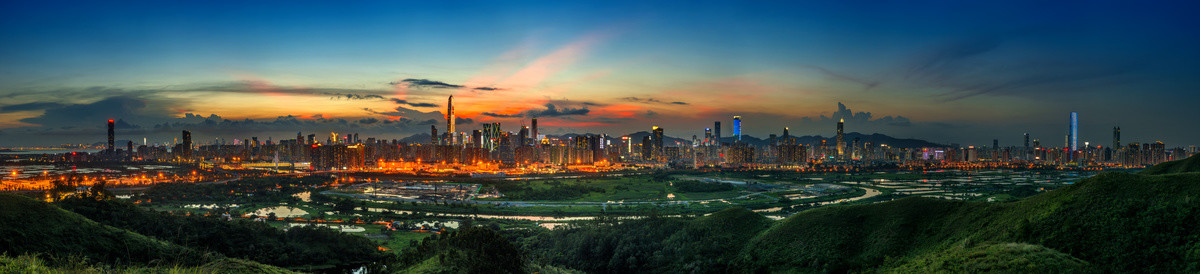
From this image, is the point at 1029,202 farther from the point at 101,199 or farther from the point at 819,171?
the point at 819,171

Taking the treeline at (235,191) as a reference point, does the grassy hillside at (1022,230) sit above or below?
above

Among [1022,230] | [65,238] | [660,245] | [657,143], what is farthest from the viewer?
[657,143]

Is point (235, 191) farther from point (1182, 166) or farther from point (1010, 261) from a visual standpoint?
point (1182, 166)

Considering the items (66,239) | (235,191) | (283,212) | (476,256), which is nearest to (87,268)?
(476,256)

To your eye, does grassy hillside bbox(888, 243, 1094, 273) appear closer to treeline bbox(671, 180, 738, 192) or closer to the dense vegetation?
the dense vegetation

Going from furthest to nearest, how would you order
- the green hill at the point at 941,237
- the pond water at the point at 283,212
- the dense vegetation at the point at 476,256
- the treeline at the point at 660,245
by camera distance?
the pond water at the point at 283,212 < the treeline at the point at 660,245 < the dense vegetation at the point at 476,256 < the green hill at the point at 941,237

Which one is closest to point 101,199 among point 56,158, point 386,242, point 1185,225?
point 386,242

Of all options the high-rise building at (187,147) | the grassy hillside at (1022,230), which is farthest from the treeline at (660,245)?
the high-rise building at (187,147)

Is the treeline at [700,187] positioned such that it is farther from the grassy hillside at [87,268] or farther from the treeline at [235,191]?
the grassy hillside at [87,268]
